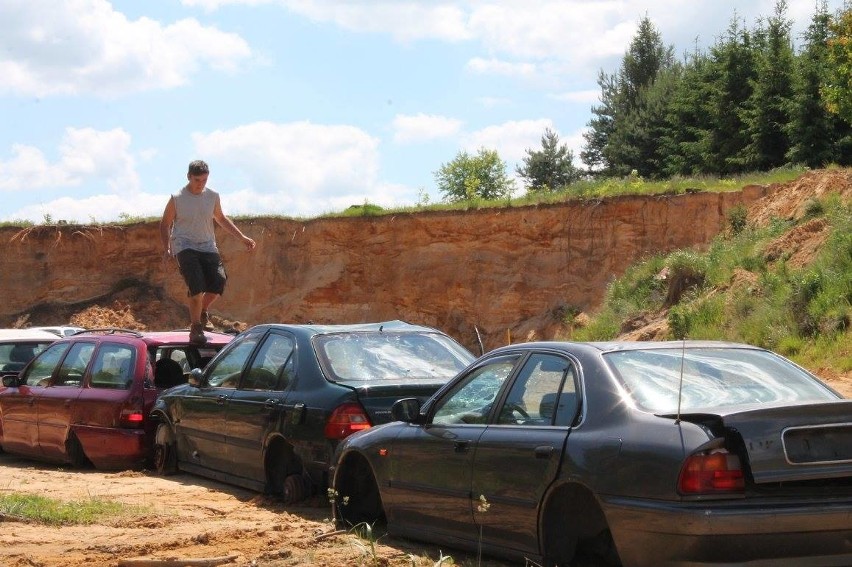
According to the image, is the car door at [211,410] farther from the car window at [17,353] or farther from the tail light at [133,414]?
the car window at [17,353]

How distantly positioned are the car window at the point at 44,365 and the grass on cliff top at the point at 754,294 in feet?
26.7

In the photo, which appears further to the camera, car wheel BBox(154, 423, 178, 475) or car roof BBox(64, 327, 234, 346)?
car roof BBox(64, 327, 234, 346)

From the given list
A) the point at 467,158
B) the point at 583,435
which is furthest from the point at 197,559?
the point at 467,158

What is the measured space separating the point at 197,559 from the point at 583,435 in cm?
243

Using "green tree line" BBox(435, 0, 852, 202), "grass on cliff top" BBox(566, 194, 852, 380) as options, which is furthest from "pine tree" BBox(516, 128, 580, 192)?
"grass on cliff top" BBox(566, 194, 852, 380)

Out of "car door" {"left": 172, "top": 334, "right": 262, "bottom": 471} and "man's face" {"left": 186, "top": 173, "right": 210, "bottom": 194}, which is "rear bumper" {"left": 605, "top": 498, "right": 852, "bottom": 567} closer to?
"car door" {"left": 172, "top": 334, "right": 262, "bottom": 471}

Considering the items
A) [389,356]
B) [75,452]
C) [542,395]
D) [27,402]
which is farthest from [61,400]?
[542,395]

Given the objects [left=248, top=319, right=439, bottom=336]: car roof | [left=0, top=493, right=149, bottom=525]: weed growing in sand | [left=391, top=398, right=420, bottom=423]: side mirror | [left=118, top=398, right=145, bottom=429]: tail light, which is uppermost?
[left=248, top=319, right=439, bottom=336]: car roof

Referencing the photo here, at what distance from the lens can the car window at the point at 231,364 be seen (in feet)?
33.9

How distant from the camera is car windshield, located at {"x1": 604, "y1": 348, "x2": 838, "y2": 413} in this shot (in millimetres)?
6078

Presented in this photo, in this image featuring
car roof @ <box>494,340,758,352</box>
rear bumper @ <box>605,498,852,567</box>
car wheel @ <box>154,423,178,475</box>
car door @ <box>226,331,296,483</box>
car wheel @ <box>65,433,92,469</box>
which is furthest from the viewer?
car wheel @ <box>65,433,92,469</box>

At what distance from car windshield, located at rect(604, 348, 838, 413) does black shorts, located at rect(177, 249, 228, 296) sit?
24.3ft

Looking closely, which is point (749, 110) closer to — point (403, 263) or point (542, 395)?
point (403, 263)

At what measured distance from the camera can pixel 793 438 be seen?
5609 millimetres
